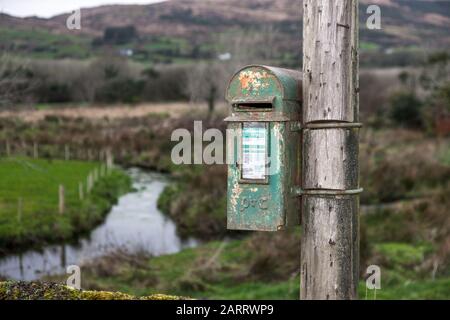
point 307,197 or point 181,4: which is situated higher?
point 181,4

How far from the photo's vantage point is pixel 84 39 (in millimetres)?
60906

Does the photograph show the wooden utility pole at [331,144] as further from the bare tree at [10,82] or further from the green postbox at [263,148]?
the bare tree at [10,82]

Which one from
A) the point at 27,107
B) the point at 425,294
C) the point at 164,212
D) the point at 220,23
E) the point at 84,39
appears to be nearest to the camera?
the point at 425,294

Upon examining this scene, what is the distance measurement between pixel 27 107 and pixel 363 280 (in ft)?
33.5

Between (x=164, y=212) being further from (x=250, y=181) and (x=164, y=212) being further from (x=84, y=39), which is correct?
(x=84, y=39)

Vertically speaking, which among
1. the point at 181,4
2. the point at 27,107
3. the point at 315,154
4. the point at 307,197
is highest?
the point at 181,4

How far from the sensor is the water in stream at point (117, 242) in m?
14.4

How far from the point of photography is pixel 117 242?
15.8 meters

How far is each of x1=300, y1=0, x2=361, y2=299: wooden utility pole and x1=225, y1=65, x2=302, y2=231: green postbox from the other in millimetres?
105

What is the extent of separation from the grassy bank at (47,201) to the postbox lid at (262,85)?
43.2ft

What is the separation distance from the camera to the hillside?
48572 millimetres

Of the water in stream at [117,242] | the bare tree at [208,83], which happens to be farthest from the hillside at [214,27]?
the water in stream at [117,242]

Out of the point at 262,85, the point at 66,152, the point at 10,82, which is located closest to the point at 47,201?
the point at 10,82
